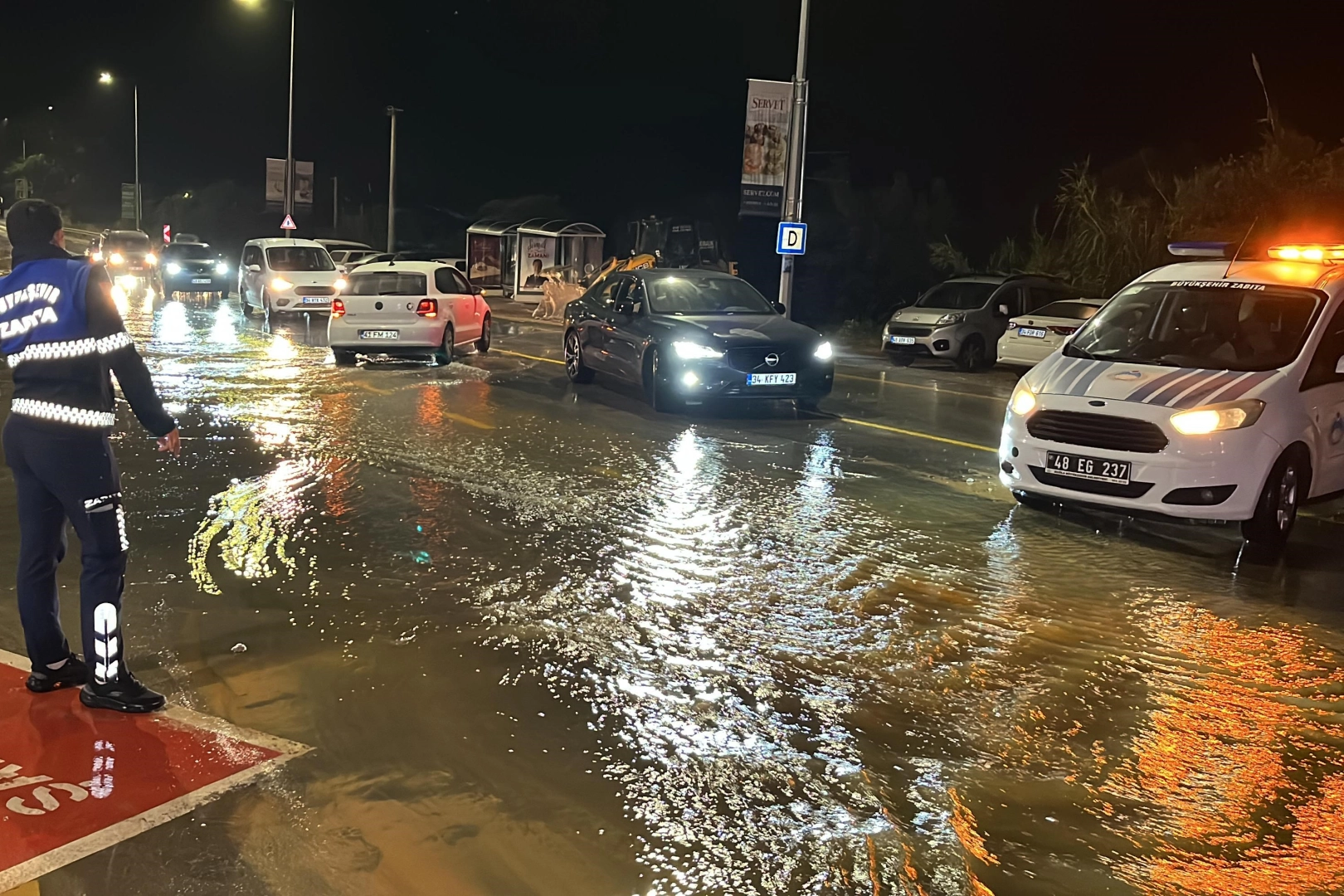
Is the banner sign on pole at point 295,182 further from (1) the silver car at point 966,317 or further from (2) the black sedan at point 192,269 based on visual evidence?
(1) the silver car at point 966,317

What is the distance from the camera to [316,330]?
2409 centimetres

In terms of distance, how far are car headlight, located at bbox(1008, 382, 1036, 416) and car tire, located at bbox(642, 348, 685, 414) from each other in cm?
495

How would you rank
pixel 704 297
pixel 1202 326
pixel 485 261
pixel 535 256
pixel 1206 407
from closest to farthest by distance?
pixel 1206 407 < pixel 1202 326 < pixel 704 297 < pixel 535 256 < pixel 485 261

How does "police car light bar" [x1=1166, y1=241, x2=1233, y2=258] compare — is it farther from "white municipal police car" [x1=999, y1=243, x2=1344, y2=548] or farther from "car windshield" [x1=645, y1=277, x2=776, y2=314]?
"car windshield" [x1=645, y1=277, x2=776, y2=314]

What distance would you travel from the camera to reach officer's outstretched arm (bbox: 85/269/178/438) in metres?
4.82

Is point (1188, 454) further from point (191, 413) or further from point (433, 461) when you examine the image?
point (191, 413)

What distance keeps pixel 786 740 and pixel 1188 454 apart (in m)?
4.42

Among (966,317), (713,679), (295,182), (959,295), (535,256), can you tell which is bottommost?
(713,679)

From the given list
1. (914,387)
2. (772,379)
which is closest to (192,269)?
(914,387)

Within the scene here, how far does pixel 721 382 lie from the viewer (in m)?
13.1

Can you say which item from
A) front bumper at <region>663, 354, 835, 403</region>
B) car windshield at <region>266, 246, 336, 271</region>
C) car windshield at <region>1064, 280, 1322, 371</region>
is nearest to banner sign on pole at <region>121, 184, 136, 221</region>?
car windshield at <region>266, 246, 336, 271</region>

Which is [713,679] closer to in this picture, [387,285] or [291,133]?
[387,285]

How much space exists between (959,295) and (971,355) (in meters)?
1.52

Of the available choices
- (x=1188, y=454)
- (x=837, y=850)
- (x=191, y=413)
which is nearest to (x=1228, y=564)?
(x=1188, y=454)
